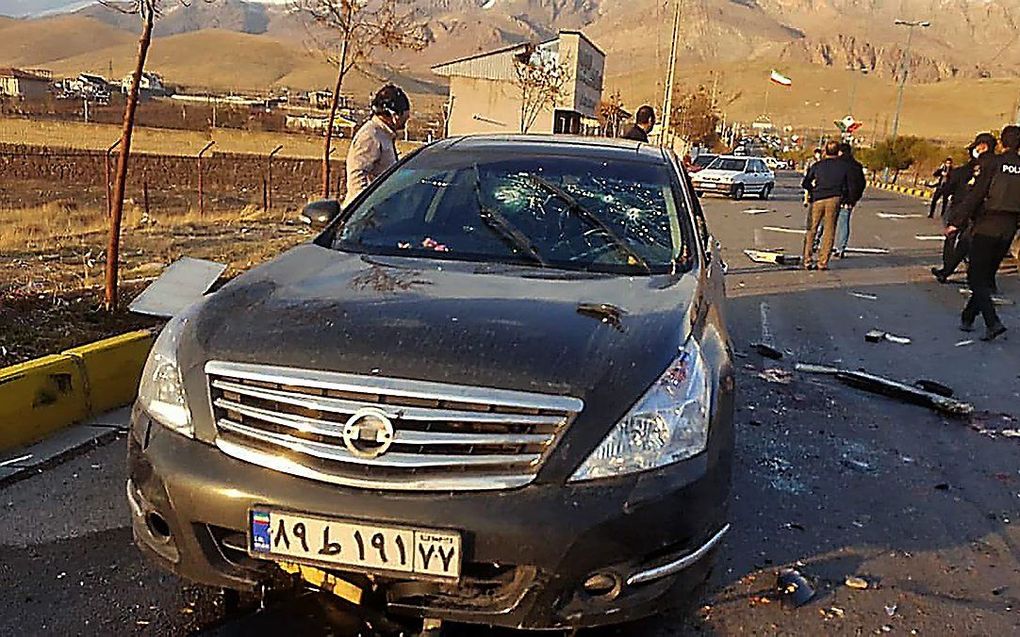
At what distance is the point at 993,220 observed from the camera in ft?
29.1

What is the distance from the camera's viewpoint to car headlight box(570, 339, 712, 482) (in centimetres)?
267

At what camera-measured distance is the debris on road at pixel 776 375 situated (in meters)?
6.88

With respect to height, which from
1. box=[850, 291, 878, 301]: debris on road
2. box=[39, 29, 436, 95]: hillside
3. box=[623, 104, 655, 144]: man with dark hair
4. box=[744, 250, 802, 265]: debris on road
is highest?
box=[39, 29, 436, 95]: hillside

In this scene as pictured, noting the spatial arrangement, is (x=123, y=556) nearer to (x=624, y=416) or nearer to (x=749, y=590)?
(x=624, y=416)

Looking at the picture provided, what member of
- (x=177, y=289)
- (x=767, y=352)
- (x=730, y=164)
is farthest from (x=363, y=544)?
(x=730, y=164)

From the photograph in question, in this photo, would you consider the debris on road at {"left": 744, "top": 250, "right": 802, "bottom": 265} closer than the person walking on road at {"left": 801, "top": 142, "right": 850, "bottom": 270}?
No

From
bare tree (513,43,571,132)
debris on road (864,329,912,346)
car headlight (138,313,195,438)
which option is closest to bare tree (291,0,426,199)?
debris on road (864,329,912,346)

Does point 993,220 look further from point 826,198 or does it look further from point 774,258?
point 774,258

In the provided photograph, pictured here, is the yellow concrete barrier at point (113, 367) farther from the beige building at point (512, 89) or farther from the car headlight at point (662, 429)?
the beige building at point (512, 89)

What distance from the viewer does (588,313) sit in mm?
3180

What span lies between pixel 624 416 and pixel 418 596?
773 millimetres

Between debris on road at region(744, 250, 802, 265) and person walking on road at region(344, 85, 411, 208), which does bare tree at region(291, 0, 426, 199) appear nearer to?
debris on road at region(744, 250, 802, 265)

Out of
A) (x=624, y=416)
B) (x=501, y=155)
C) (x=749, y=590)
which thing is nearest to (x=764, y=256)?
(x=501, y=155)

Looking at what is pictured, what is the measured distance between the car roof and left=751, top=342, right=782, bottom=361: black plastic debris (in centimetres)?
284
